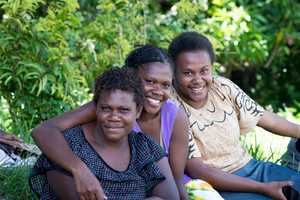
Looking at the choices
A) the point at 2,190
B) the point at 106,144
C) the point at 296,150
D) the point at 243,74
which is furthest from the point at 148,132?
the point at 243,74

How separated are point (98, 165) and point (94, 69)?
2406 millimetres

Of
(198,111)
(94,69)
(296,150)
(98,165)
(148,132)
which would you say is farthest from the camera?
(94,69)

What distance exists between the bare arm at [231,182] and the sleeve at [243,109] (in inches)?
20.6

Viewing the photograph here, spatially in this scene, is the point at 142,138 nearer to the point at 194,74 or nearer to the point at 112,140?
the point at 112,140

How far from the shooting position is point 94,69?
4.69 m

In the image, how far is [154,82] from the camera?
2.70 meters

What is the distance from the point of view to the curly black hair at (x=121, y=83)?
7.99 feet

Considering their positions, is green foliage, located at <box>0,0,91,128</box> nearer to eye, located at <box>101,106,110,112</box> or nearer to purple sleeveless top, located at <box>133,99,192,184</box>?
purple sleeveless top, located at <box>133,99,192,184</box>

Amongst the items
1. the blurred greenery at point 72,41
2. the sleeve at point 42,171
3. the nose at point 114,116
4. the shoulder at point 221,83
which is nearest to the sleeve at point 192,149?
the shoulder at point 221,83

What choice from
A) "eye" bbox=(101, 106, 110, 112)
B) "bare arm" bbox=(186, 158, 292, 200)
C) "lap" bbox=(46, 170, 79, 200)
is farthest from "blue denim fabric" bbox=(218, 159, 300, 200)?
"lap" bbox=(46, 170, 79, 200)

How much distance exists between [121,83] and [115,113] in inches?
6.8

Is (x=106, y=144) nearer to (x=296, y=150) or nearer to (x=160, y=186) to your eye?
(x=160, y=186)

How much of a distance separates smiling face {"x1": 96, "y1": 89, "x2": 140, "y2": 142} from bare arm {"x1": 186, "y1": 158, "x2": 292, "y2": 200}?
676 mm

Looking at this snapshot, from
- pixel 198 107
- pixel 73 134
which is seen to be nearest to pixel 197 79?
pixel 198 107
